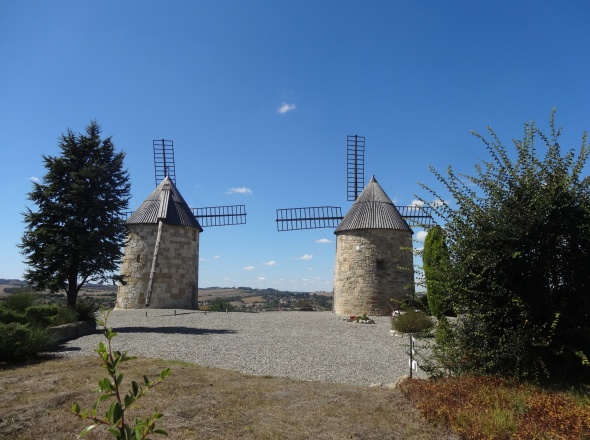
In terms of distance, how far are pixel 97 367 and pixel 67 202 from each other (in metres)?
8.84

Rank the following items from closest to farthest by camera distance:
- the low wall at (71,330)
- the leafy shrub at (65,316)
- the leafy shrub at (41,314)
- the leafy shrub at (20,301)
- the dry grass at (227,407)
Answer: the dry grass at (227,407) → the leafy shrub at (41,314) → the low wall at (71,330) → the leafy shrub at (20,301) → the leafy shrub at (65,316)

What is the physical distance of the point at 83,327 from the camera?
13312mm

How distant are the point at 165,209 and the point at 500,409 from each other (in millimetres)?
20813

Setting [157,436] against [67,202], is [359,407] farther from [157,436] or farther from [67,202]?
[67,202]

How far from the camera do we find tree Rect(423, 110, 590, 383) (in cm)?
596

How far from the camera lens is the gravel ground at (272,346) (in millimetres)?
8766

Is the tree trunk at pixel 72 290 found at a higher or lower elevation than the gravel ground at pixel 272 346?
higher

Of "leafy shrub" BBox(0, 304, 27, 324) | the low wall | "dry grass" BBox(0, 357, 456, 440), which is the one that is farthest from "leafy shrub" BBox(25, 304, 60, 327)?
"dry grass" BBox(0, 357, 456, 440)

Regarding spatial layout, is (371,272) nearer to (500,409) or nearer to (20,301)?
(20,301)

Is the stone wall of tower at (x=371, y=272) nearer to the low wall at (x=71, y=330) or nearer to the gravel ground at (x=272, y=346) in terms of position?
the gravel ground at (x=272, y=346)

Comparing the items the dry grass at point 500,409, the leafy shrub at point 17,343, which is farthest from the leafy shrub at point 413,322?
the leafy shrub at point 17,343

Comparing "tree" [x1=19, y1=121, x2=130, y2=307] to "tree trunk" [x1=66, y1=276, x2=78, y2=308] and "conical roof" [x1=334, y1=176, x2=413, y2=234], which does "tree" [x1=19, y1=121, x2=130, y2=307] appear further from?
"conical roof" [x1=334, y1=176, x2=413, y2=234]

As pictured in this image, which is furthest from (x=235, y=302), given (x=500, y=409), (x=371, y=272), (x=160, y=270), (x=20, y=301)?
(x=500, y=409)

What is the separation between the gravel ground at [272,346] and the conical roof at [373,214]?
5960mm
